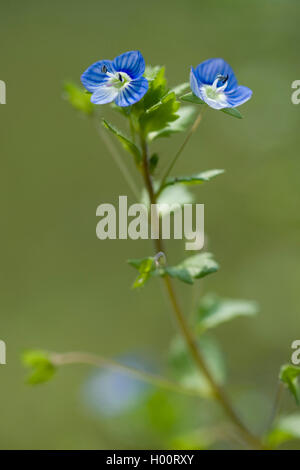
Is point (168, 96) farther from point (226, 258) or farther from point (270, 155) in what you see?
point (226, 258)

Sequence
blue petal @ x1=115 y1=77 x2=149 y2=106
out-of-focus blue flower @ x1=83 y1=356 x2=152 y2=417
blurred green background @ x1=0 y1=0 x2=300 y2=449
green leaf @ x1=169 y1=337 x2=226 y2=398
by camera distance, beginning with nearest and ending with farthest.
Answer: blue petal @ x1=115 y1=77 x2=149 y2=106 → green leaf @ x1=169 y1=337 x2=226 y2=398 → out-of-focus blue flower @ x1=83 y1=356 x2=152 y2=417 → blurred green background @ x1=0 y1=0 x2=300 y2=449

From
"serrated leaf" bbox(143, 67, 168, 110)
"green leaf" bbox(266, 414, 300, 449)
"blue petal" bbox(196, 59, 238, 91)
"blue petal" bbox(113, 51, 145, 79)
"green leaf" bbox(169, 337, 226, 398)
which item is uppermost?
"blue petal" bbox(196, 59, 238, 91)

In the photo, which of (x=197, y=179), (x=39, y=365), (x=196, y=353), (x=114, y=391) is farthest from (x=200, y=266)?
(x=114, y=391)

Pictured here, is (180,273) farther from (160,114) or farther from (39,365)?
(39,365)

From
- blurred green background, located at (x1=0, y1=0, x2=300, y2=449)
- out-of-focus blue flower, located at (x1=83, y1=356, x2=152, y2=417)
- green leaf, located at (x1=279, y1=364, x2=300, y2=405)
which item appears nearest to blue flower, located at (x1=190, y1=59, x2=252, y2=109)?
green leaf, located at (x1=279, y1=364, x2=300, y2=405)

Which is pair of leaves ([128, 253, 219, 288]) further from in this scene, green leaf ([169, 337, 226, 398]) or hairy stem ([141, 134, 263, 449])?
green leaf ([169, 337, 226, 398])

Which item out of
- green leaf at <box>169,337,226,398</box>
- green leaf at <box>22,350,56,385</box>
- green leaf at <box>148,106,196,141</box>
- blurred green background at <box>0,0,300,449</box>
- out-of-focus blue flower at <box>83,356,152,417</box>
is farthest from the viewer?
blurred green background at <box>0,0,300,449</box>

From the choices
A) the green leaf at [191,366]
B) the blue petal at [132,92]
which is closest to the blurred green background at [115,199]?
the green leaf at [191,366]

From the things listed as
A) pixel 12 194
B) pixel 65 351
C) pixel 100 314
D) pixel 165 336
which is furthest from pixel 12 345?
pixel 12 194
